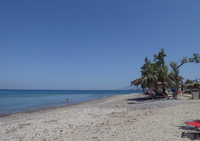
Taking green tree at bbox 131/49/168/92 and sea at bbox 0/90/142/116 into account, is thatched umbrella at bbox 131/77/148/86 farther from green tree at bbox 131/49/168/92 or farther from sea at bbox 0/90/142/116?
sea at bbox 0/90/142/116

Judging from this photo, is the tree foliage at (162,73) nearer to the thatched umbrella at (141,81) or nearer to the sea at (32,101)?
the thatched umbrella at (141,81)

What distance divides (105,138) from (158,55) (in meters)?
13.8

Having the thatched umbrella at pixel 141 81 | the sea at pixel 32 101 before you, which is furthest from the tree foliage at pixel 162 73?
the sea at pixel 32 101

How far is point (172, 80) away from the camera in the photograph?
17578 mm

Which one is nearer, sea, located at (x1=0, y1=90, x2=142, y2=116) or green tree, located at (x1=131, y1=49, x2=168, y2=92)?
green tree, located at (x1=131, y1=49, x2=168, y2=92)

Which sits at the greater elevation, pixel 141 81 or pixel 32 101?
pixel 141 81

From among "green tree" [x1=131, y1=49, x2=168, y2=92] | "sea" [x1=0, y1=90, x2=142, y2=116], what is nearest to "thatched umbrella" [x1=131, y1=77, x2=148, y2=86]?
"green tree" [x1=131, y1=49, x2=168, y2=92]

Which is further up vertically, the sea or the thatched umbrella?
the thatched umbrella

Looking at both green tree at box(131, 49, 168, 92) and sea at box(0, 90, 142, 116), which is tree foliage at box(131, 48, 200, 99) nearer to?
green tree at box(131, 49, 168, 92)

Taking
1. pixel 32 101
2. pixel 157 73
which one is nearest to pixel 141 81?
pixel 157 73

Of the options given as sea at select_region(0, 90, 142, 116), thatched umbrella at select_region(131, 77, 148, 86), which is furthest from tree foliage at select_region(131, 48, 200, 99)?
sea at select_region(0, 90, 142, 116)

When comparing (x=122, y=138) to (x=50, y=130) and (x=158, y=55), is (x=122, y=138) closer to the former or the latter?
(x=50, y=130)

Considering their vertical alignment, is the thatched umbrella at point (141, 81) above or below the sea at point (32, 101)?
above

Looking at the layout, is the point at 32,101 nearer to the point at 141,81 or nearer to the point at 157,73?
the point at 141,81
